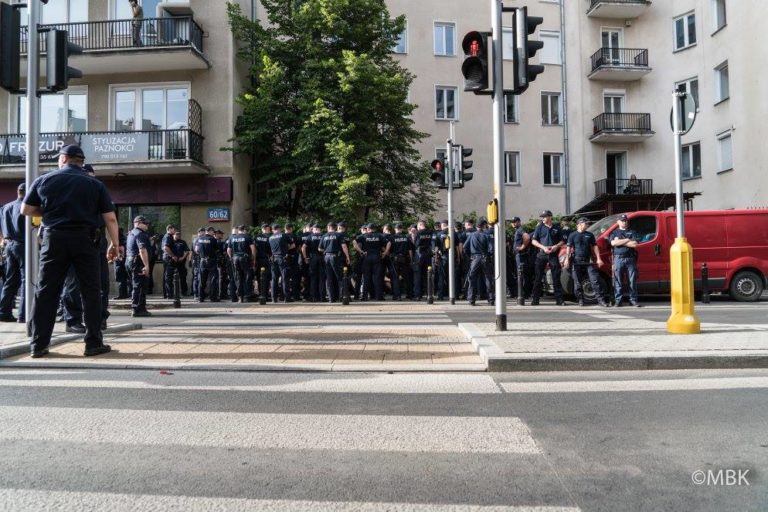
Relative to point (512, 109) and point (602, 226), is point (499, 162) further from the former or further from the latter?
point (512, 109)

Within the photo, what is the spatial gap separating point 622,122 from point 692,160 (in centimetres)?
372

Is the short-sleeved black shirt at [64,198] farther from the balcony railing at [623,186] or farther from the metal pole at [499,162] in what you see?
the balcony railing at [623,186]

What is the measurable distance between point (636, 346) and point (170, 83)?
1932 cm

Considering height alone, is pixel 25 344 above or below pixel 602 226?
below

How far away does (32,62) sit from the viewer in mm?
7242

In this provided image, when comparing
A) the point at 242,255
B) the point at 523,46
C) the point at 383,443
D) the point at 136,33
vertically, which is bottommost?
the point at 383,443

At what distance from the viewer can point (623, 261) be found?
40.8 feet

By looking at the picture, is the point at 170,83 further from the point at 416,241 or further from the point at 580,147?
the point at 580,147

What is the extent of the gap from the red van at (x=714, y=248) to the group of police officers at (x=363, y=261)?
3.67 ft

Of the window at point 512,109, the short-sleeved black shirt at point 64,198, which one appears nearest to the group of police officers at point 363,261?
the short-sleeved black shirt at point 64,198

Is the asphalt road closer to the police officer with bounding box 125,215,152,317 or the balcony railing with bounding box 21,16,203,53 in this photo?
the police officer with bounding box 125,215,152,317

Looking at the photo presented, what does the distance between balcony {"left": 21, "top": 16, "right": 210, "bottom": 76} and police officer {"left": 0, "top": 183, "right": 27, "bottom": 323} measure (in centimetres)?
1160

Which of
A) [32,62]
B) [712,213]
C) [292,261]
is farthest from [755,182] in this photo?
[32,62]

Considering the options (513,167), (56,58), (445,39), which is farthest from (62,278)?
(445,39)
